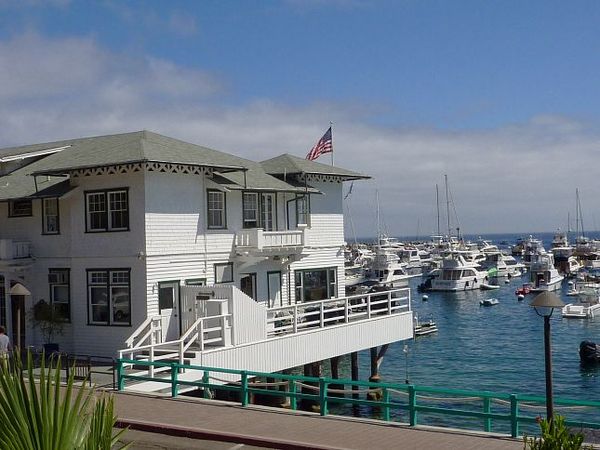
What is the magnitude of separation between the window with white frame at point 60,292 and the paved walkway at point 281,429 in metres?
8.89

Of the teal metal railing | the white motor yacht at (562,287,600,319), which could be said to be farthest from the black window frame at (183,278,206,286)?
the white motor yacht at (562,287,600,319)

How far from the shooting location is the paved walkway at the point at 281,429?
14828 mm

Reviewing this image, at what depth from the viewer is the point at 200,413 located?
714 inches

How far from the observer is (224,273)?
94.0 ft

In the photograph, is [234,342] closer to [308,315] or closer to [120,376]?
[308,315]

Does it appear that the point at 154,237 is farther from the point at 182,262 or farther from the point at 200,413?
the point at 200,413

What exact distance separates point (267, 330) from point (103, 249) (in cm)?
602

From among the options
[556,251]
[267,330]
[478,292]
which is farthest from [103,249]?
[556,251]

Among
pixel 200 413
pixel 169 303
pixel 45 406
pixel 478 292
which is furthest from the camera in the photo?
pixel 478 292

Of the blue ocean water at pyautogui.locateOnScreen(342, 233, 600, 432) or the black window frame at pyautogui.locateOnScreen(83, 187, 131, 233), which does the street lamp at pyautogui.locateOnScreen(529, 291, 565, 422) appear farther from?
the blue ocean water at pyautogui.locateOnScreen(342, 233, 600, 432)

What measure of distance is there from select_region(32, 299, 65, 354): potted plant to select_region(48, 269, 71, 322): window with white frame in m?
0.16

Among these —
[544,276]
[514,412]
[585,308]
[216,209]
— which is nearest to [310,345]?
[216,209]

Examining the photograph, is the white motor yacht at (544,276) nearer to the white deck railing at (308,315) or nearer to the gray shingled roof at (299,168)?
the gray shingled roof at (299,168)

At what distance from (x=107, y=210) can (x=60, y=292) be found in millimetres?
3718
